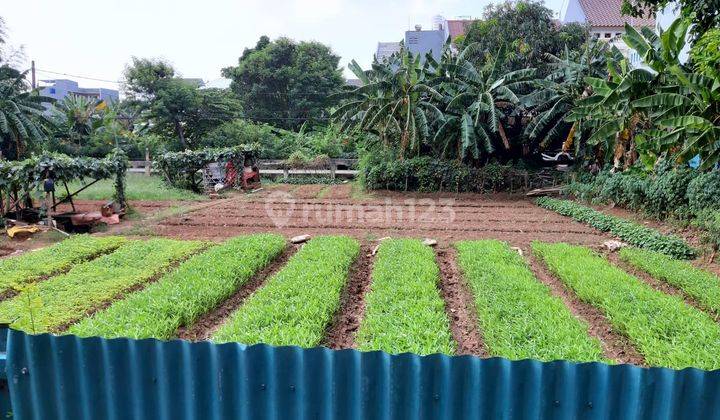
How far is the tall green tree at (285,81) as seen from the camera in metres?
36.9

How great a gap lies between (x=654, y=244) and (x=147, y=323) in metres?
11.0

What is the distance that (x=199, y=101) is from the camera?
94.9 ft

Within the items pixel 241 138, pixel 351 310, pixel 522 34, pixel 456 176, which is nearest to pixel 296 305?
pixel 351 310

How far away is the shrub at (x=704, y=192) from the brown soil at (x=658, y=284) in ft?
10.3

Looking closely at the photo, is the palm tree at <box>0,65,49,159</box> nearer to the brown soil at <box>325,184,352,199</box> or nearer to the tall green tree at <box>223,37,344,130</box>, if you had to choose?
the brown soil at <box>325,184,352,199</box>

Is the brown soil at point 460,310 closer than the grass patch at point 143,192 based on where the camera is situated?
Yes

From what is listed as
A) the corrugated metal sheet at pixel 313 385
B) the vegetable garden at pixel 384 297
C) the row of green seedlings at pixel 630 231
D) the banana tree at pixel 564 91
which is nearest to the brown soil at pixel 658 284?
the vegetable garden at pixel 384 297

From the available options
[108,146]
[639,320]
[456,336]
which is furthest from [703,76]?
[108,146]

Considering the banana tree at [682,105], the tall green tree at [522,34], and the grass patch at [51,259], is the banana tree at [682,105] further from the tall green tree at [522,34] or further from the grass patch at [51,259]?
the grass patch at [51,259]

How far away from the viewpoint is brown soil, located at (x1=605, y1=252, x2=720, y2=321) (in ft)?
25.0

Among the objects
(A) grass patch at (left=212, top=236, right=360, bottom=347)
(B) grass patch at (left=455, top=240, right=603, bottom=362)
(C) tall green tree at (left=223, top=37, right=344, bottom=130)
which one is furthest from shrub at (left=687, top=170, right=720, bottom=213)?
(C) tall green tree at (left=223, top=37, right=344, bottom=130)

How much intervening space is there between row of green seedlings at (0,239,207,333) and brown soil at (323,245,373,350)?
339 cm

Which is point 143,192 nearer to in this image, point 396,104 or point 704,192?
point 396,104

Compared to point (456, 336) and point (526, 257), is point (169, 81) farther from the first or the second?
point (456, 336)
